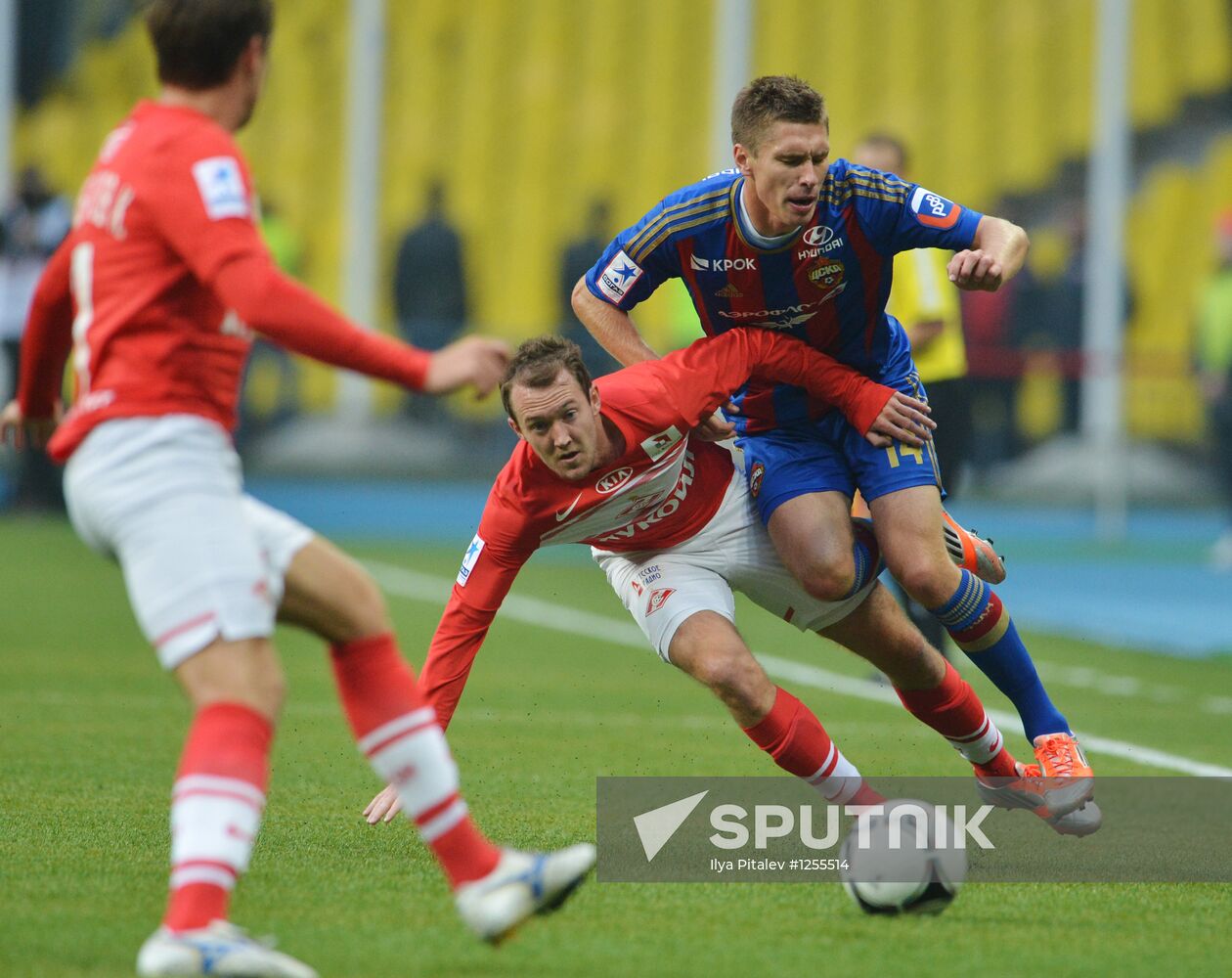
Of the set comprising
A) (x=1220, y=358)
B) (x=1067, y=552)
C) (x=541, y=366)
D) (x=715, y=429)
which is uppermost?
(x=541, y=366)

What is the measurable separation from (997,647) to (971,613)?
0.62ft

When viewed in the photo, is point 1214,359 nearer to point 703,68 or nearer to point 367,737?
point 703,68

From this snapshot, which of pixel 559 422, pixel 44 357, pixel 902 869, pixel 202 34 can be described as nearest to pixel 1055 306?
pixel 559 422

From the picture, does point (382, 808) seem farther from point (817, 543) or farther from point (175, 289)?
point (175, 289)

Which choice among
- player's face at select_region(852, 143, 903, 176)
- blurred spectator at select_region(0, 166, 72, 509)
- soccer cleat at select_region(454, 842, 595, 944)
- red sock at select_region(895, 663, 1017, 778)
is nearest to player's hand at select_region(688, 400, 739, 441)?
red sock at select_region(895, 663, 1017, 778)

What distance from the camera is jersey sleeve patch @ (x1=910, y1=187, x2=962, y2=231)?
5.62 m

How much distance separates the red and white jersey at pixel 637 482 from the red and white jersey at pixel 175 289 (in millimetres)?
1390

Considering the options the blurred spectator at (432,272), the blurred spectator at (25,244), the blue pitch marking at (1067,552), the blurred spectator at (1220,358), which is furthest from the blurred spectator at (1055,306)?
the blurred spectator at (25,244)

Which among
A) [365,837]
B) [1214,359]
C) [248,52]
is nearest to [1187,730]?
[365,837]

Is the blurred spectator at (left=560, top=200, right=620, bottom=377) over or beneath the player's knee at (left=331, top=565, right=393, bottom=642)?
beneath

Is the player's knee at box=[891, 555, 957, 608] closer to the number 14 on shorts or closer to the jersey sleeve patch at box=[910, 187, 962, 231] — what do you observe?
the number 14 on shorts

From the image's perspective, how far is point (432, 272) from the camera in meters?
18.7

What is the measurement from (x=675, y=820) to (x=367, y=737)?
1951mm

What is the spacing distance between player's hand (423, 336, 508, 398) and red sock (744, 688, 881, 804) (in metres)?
1.75
